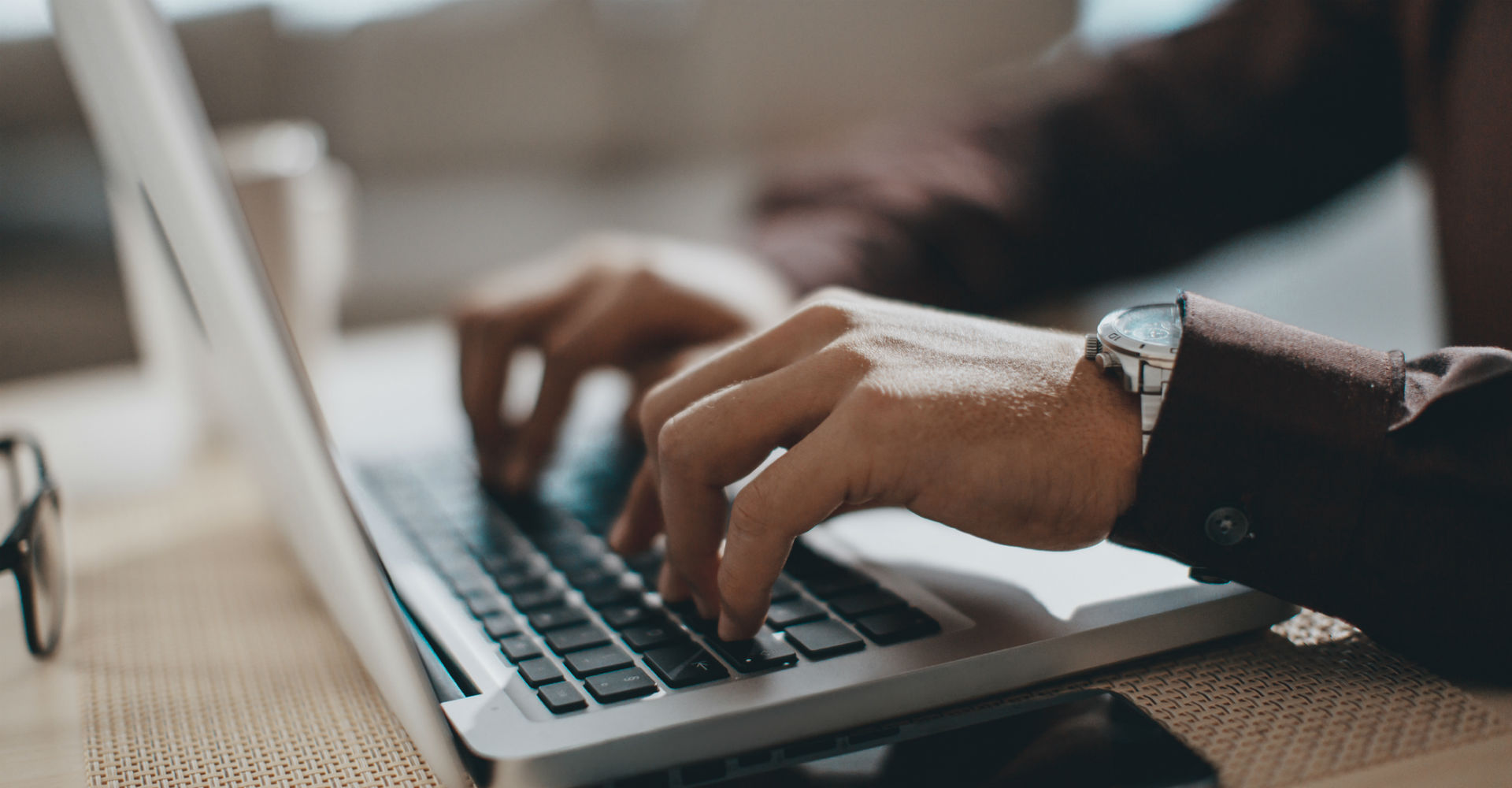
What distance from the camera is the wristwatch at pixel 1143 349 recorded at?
1.14ft

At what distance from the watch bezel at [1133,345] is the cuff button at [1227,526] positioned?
52mm

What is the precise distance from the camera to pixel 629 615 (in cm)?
37

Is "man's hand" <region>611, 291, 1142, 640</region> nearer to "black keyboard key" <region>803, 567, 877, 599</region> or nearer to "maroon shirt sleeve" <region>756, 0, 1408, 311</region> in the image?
"black keyboard key" <region>803, 567, 877, 599</region>

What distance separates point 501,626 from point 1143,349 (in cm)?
25

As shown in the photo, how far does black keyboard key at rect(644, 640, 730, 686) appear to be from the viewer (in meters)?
0.31

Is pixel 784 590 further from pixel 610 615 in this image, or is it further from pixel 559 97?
pixel 559 97

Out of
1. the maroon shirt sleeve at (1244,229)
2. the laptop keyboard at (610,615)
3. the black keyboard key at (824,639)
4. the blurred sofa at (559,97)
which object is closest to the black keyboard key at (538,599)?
the laptop keyboard at (610,615)

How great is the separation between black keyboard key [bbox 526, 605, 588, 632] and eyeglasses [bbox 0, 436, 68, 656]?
212 millimetres

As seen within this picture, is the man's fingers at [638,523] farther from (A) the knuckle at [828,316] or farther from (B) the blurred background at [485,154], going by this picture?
(B) the blurred background at [485,154]

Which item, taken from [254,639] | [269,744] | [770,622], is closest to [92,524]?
[254,639]

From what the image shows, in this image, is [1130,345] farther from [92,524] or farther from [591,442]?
[92,524]

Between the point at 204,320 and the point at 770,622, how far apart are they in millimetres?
243

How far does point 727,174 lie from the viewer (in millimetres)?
2316

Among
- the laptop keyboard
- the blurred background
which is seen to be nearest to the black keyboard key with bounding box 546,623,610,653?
the laptop keyboard
